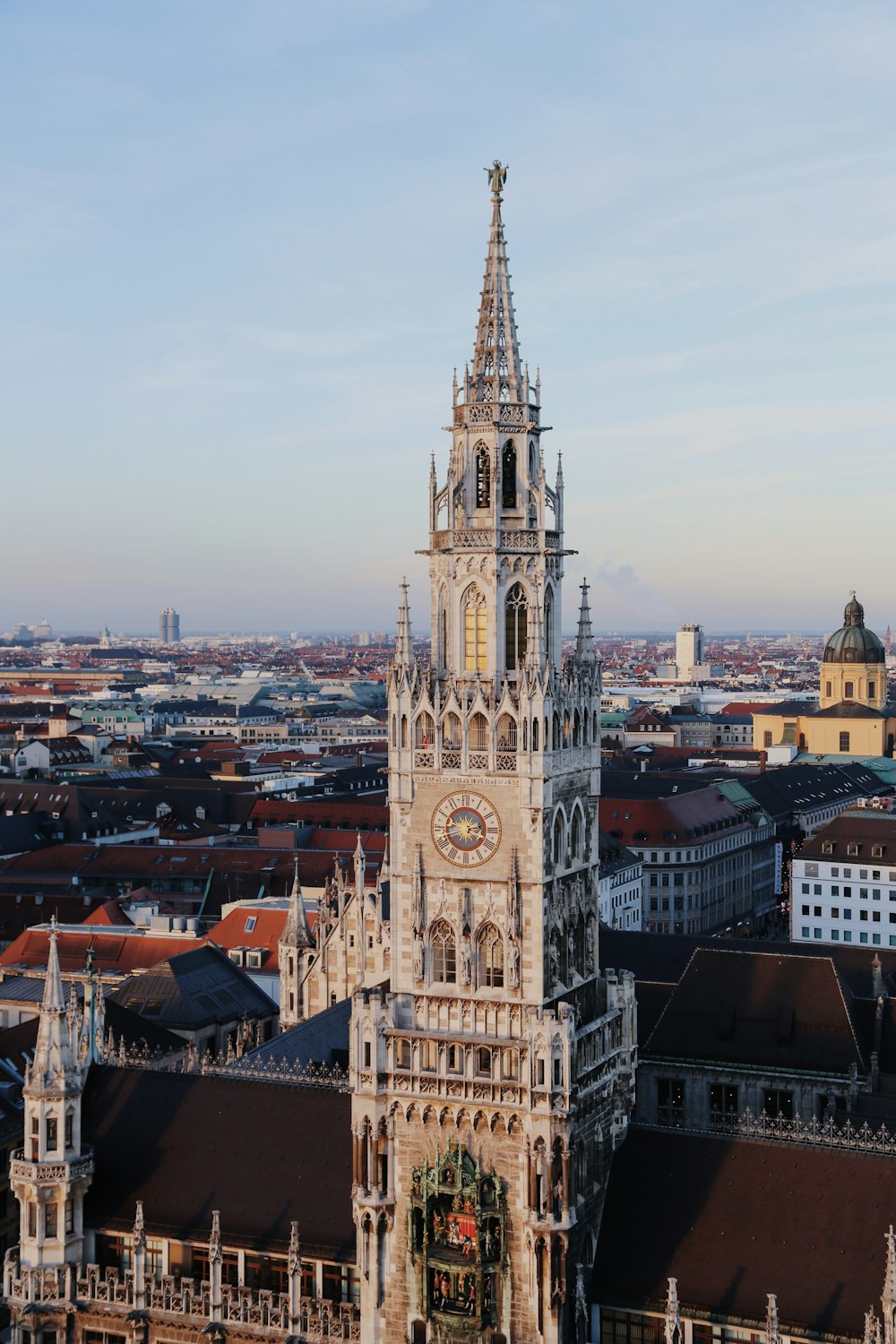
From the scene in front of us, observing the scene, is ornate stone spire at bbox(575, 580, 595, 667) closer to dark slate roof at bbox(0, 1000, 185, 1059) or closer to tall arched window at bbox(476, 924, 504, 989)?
tall arched window at bbox(476, 924, 504, 989)

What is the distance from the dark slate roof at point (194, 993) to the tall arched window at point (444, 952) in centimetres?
3922

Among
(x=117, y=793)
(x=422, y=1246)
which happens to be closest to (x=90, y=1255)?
(x=422, y=1246)

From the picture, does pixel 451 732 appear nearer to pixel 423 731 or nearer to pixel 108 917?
pixel 423 731

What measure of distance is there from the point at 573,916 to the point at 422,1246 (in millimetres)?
9017

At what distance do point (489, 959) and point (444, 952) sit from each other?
3.97 feet

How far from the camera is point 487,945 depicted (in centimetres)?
4216

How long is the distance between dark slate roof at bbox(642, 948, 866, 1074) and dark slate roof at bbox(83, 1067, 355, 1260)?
2227cm

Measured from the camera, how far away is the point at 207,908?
393 ft

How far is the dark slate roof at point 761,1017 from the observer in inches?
2566

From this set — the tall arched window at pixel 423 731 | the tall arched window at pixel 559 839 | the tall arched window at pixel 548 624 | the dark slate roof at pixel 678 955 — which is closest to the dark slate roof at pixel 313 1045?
the tall arched window at pixel 559 839

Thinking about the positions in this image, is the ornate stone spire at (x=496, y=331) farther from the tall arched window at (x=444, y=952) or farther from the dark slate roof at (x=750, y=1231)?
the dark slate roof at (x=750, y=1231)

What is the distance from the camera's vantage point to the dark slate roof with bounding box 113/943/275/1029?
7950cm

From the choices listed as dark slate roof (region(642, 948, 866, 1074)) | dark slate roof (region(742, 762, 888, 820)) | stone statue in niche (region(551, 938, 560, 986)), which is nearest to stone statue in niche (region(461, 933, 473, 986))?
stone statue in niche (region(551, 938, 560, 986))

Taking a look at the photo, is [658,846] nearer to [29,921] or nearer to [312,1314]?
[29,921]
